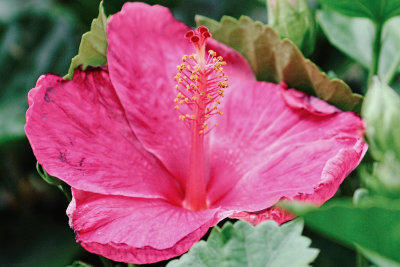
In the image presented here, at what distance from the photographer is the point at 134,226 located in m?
0.77

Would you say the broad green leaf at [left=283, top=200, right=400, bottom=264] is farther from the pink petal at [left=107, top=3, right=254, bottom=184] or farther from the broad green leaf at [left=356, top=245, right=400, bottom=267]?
the pink petal at [left=107, top=3, right=254, bottom=184]

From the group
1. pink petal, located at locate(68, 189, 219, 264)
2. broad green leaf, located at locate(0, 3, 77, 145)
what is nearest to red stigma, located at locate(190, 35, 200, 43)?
pink petal, located at locate(68, 189, 219, 264)

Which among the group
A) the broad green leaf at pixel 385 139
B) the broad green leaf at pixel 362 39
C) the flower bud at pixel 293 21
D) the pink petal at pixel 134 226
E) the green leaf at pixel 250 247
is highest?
the flower bud at pixel 293 21

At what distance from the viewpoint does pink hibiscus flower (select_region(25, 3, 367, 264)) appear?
30.3 inches

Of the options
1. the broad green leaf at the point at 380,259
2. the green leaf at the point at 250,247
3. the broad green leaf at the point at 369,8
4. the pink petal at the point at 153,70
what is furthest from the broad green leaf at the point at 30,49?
the broad green leaf at the point at 380,259

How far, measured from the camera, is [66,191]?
0.85m

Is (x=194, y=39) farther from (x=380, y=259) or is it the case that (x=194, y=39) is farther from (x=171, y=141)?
(x=380, y=259)

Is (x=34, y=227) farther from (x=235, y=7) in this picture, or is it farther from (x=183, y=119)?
(x=235, y=7)

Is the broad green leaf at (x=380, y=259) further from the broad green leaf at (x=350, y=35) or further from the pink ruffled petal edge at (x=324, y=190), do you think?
the broad green leaf at (x=350, y=35)

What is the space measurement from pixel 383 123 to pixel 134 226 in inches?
13.8

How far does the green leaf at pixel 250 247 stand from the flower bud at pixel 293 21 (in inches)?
16.4

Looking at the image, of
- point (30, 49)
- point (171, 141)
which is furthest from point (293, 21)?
point (30, 49)

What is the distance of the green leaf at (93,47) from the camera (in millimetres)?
874

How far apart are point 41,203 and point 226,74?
79 cm
